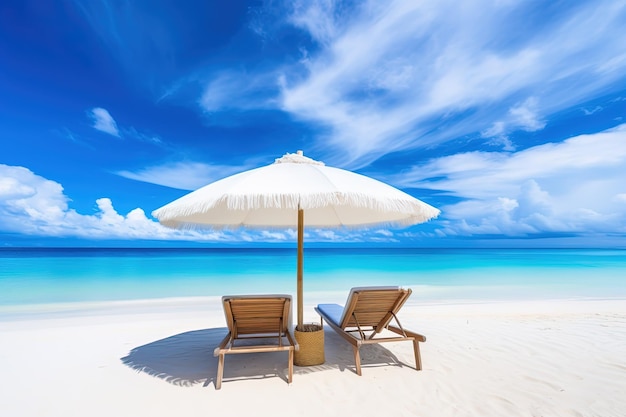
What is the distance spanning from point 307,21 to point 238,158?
11752 millimetres

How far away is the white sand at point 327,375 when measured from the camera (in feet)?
7.57

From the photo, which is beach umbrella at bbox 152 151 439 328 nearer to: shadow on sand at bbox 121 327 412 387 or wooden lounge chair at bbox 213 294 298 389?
wooden lounge chair at bbox 213 294 298 389

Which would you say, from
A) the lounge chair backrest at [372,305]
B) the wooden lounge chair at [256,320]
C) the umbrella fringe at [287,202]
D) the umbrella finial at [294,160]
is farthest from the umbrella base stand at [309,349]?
the umbrella finial at [294,160]

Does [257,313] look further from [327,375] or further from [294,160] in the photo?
[294,160]

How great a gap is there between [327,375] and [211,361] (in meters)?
1.28

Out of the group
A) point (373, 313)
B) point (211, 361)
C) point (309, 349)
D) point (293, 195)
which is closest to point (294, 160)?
point (293, 195)

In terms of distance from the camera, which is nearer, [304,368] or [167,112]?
[304,368]

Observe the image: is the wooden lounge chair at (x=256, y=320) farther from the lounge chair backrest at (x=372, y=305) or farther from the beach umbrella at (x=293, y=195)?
the lounge chair backrest at (x=372, y=305)

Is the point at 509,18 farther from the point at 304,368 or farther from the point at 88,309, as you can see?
the point at 88,309

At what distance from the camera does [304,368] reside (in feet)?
10.0

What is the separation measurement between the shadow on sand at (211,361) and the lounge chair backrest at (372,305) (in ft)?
1.26

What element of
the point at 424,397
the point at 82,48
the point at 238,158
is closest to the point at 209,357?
the point at 424,397

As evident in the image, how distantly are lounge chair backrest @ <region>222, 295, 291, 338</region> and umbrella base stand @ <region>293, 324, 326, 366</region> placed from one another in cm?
20

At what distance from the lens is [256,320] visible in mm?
3016
